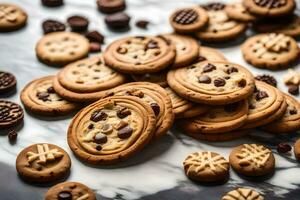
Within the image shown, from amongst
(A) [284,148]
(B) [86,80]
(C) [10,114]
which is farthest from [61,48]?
(A) [284,148]

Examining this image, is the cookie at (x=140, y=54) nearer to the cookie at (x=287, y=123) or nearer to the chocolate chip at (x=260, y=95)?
the chocolate chip at (x=260, y=95)

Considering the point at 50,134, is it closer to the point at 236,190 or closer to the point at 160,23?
the point at 236,190

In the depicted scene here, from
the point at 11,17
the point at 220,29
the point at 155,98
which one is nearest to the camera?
the point at 155,98

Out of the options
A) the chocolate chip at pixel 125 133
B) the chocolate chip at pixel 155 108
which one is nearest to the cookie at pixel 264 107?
the chocolate chip at pixel 155 108

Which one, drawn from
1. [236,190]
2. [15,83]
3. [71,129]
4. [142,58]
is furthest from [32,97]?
[236,190]

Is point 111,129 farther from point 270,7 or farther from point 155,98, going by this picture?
point 270,7

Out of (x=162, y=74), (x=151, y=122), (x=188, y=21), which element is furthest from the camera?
(x=188, y=21)
